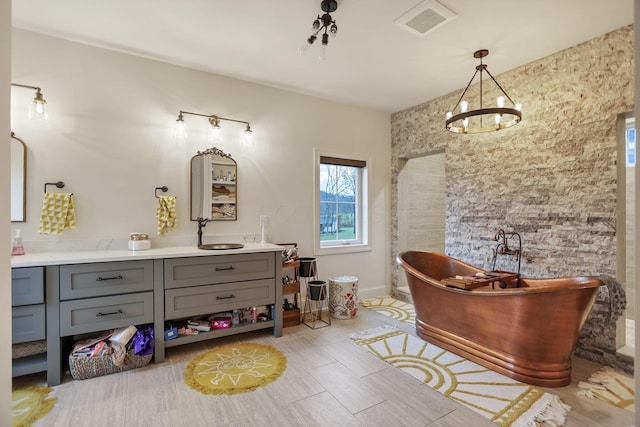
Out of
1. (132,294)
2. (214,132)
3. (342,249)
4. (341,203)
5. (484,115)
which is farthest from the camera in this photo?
(341,203)

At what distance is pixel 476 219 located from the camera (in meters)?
3.38

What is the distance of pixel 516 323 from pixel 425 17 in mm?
2341

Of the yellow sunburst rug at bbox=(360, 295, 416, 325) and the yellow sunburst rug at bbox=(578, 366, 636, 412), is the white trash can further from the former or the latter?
the yellow sunburst rug at bbox=(578, 366, 636, 412)

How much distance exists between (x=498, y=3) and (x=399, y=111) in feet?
7.29

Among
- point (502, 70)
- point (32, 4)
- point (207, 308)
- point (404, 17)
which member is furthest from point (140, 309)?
point (502, 70)

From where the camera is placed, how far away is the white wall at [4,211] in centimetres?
99

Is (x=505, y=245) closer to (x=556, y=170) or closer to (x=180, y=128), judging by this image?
(x=556, y=170)

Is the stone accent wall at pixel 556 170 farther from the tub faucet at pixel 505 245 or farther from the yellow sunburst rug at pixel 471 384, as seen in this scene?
the yellow sunburst rug at pixel 471 384

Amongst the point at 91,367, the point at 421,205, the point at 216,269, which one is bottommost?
the point at 91,367

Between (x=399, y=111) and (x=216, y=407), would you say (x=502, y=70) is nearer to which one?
(x=399, y=111)

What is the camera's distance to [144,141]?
2844 millimetres

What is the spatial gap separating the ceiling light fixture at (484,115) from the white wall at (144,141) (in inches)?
61.0

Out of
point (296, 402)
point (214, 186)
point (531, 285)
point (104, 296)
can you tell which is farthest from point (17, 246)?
point (531, 285)

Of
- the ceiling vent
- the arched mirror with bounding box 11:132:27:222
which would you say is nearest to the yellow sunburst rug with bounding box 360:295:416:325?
the ceiling vent
